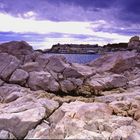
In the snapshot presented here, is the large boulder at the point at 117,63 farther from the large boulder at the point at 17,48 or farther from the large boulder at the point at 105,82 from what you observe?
the large boulder at the point at 17,48

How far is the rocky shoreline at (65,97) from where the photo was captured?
1416 cm

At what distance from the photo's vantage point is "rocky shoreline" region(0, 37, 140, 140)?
14164 millimetres

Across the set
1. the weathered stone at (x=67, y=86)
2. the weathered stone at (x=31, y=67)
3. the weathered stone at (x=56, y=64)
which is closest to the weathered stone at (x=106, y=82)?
the weathered stone at (x=67, y=86)

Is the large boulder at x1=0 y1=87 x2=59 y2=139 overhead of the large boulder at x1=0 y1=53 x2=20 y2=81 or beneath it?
beneath

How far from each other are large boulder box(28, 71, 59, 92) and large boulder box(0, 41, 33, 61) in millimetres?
2606

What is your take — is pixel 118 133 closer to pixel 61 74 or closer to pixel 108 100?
pixel 108 100

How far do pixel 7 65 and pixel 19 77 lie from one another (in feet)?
4.61

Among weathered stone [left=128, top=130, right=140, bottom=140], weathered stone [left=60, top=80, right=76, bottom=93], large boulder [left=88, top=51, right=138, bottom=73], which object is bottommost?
weathered stone [left=60, top=80, right=76, bottom=93]

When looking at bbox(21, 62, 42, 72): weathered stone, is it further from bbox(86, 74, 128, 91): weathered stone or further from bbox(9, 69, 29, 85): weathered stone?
bbox(86, 74, 128, 91): weathered stone

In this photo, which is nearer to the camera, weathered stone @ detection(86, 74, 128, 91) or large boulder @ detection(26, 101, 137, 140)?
large boulder @ detection(26, 101, 137, 140)

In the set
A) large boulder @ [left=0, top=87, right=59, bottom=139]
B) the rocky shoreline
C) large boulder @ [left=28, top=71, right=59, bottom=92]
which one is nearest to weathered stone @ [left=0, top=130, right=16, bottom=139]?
the rocky shoreline

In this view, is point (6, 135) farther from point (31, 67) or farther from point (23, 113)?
point (31, 67)

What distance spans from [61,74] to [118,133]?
914cm

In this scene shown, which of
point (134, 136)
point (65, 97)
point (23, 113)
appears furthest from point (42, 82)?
point (134, 136)
